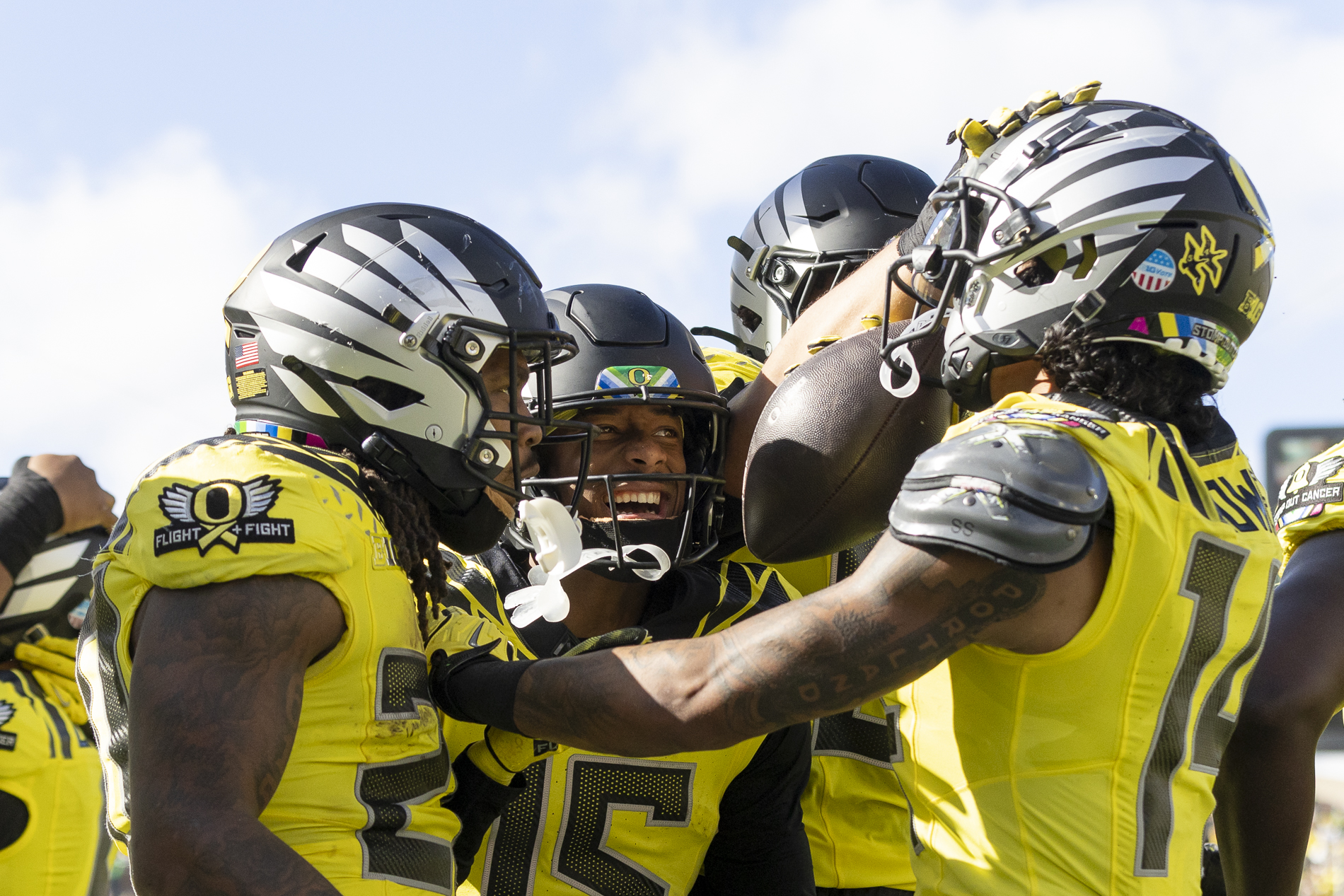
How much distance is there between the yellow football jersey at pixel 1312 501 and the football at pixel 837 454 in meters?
1.08

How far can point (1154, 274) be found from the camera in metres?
2.55

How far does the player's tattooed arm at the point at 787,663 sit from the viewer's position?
7.27 ft

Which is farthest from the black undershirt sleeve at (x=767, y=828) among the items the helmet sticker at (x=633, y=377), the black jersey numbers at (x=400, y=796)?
the black jersey numbers at (x=400, y=796)

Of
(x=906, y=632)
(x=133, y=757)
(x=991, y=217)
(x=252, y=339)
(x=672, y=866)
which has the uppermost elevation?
(x=991, y=217)

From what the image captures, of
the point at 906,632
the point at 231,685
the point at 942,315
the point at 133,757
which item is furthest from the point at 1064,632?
the point at 133,757

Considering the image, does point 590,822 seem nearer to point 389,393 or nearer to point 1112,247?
point 389,393

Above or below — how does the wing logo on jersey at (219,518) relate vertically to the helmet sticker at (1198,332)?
below

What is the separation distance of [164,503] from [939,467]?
1.32 metres

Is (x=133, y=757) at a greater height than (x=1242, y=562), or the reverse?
(x=1242, y=562)

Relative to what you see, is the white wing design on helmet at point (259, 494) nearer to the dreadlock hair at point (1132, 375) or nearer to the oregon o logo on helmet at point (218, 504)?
the oregon o logo on helmet at point (218, 504)

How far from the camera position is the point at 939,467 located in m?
2.25

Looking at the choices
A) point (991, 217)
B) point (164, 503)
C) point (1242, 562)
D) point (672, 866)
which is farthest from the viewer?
point (672, 866)

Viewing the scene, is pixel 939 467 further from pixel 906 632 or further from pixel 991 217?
pixel 991 217

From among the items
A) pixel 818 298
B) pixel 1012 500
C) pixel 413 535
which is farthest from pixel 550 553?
pixel 818 298
